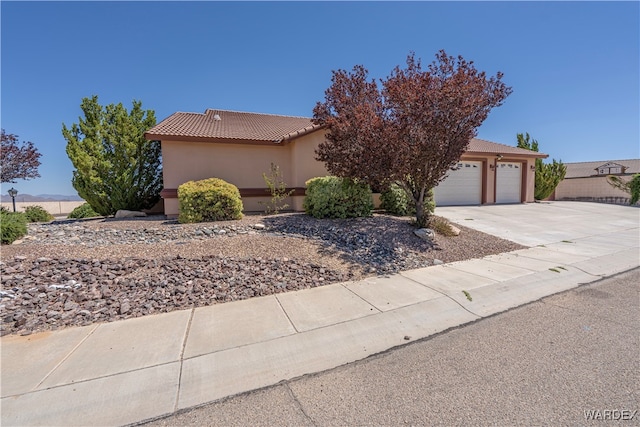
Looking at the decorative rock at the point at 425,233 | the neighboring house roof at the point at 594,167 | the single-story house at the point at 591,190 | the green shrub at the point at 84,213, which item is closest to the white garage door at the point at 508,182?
the single-story house at the point at 591,190

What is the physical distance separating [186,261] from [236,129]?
28.6ft

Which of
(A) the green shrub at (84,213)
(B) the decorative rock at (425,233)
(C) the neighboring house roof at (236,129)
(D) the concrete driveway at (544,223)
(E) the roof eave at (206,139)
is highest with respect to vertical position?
(C) the neighboring house roof at (236,129)

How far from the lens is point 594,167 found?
34.3 meters

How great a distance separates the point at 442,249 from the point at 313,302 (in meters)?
4.27

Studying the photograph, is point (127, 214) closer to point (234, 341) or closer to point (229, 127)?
point (229, 127)

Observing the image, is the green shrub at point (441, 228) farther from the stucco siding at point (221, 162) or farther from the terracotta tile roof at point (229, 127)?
the stucco siding at point (221, 162)

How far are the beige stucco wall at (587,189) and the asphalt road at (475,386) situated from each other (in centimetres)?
2450

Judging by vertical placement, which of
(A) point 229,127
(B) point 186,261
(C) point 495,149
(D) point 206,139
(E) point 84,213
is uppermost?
(A) point 229,127

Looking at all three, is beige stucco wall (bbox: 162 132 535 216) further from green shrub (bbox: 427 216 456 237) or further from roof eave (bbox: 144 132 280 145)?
green shrub (bbox: 427 216 456 237)

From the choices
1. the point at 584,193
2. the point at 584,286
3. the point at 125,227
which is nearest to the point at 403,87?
the point at 584,286

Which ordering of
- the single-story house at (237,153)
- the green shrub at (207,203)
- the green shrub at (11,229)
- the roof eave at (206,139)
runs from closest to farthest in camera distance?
1. the green shrub at (11,229)
2. the green shrub at (207,203)
3. the roof eave at (206,139)
4. the single-story house at (237,153)

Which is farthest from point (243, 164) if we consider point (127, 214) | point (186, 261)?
point (186, 261)

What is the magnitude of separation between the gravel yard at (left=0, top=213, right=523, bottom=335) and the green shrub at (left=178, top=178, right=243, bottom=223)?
67cm

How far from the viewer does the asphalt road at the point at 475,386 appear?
87.4 inches
